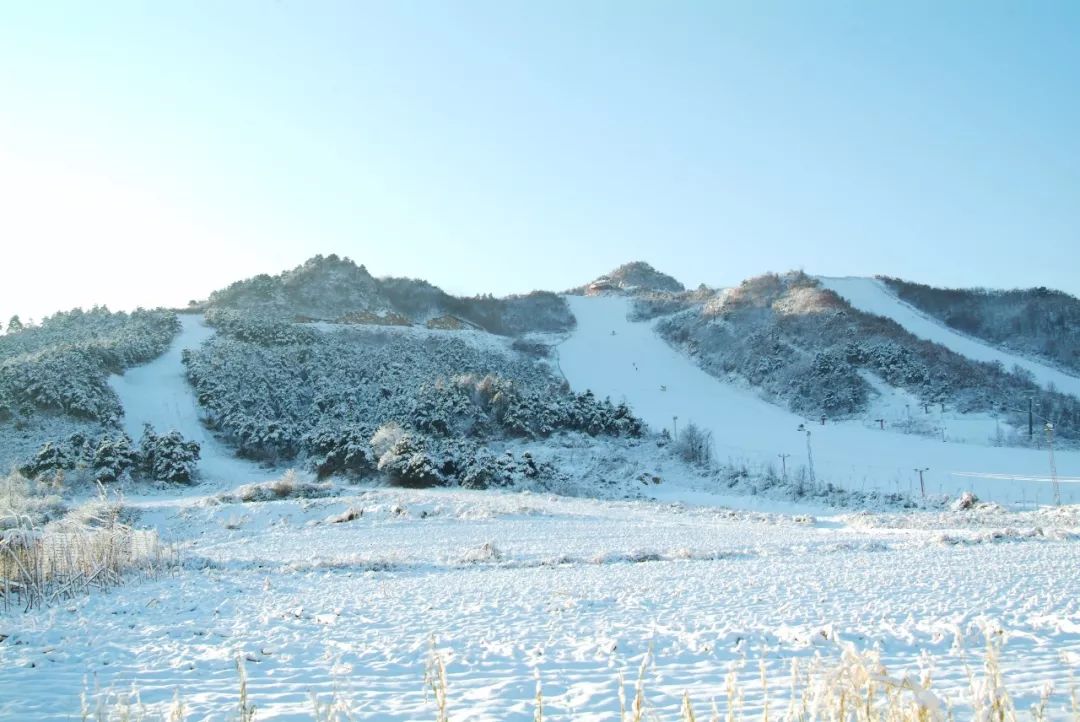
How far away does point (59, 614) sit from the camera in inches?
300

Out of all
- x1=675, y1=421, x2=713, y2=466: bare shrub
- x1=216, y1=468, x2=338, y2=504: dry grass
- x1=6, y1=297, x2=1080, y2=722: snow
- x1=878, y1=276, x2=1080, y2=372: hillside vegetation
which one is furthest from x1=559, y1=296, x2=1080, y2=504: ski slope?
x1=878, y1=276, x2=1080, y2=372: hillside vegetation

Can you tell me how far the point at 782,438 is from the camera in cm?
2956

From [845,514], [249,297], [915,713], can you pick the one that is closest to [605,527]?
[845,514]

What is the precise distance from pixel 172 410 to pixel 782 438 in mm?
27063

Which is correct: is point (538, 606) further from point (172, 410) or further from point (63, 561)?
point (172, 410)

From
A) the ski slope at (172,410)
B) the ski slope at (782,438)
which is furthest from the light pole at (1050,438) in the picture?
the ski slope at (172,410)

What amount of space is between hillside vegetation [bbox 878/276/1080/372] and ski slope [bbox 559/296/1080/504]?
18457 millimetres

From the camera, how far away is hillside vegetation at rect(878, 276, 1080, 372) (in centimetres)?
4091

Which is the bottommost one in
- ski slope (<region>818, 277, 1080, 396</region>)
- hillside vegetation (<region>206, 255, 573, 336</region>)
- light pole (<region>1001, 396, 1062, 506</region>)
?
light pole (<region>1001, 396, 1062, 506</region>)

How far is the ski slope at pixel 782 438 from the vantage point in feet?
70.9

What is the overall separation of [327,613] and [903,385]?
1292 inches

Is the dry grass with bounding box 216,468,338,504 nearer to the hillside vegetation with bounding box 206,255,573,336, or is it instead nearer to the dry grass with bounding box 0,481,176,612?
the dry grass with bounding box 0,481,176,612

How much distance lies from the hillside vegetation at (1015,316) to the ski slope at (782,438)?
18457 mm

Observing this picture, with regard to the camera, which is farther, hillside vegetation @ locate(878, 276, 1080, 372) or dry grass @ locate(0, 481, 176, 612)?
hillside vegetation @ locate(878, 276, 1080, 372)
